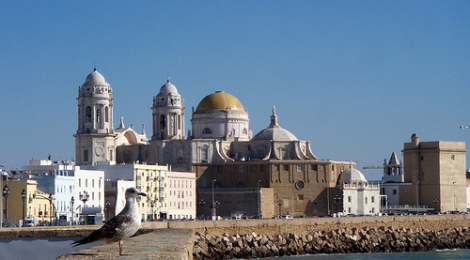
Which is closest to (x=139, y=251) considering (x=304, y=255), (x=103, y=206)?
(x=304, y=255)

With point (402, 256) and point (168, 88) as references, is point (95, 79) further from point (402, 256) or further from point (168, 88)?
point (402, 256)

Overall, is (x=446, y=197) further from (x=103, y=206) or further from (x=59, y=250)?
(x=59, y=250)

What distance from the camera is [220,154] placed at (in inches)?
3762

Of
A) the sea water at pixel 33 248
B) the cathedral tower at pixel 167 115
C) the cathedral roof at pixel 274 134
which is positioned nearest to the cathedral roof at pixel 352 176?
the cathedral roof at pixel 274 134

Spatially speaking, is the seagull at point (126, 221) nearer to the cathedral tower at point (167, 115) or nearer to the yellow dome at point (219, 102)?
the cathedral tower at point (167, 115)

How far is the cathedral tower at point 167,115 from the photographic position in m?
94.5

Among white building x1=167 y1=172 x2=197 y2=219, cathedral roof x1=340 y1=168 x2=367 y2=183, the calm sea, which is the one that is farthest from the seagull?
cathedral roof x1=340 y1=168 x2=367 y2=183

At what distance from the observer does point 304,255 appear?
54.0 m

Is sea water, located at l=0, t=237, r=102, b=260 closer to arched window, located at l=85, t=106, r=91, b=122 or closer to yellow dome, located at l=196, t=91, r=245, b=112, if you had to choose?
arched window, located at l=85, t=106, r=91, b=122

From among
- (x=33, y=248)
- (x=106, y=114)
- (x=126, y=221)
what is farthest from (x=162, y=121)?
(x=126, y=221)

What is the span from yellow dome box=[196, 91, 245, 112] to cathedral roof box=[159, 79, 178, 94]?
17.1 feet

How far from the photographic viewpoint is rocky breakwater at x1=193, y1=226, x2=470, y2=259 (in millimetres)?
48062

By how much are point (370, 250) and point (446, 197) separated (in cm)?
4377

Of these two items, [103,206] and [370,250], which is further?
[103,206]
